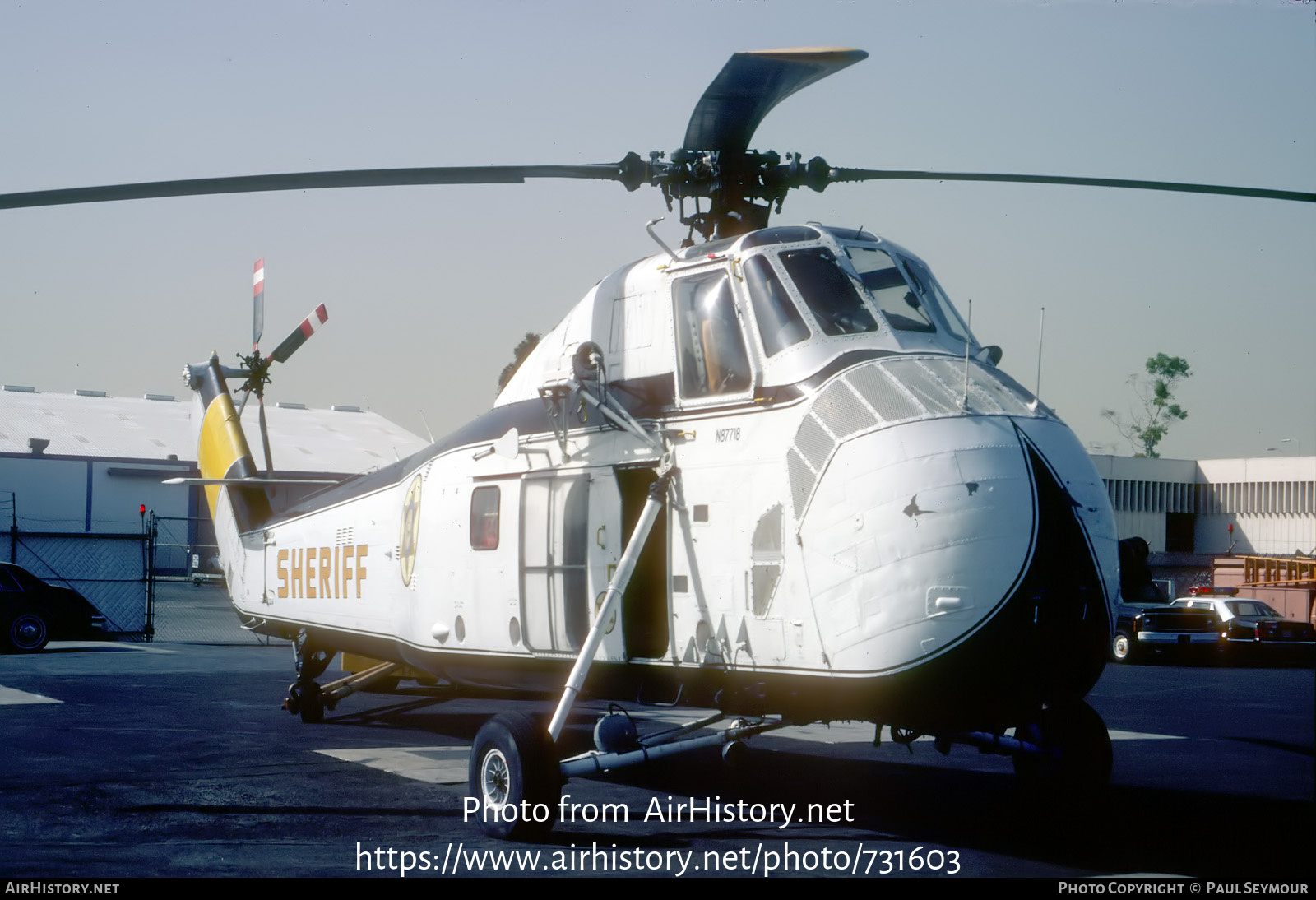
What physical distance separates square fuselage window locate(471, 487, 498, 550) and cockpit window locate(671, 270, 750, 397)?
7.67 ft

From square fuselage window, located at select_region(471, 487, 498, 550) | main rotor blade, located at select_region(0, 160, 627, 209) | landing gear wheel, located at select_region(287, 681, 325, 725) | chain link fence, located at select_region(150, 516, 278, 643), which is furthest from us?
chain link fence, located at select_region(150, 516, 278, 643)

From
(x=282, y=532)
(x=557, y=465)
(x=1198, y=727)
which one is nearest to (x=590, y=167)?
(x=557, y=465)

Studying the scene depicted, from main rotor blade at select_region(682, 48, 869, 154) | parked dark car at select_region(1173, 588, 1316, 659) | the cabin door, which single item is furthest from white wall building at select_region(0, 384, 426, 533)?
main rotor blade at select_region(682, 48, 869, 154)

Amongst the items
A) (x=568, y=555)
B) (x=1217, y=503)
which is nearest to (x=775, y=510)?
(x=568, y=555)

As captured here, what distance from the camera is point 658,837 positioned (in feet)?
30.3

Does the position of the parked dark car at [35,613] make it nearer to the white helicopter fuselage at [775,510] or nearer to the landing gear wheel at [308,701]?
the landing gear wheel at [308,701]

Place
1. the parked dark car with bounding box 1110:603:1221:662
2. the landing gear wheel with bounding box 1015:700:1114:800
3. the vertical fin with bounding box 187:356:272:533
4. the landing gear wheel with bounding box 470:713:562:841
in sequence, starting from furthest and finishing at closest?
the parked dark car with bounding box 1110:603:1221:662 < the vertical fin with bounding box 187:356:272:533 < the landing gear wheel with bounding box 1015:700:1114:800 < the landing gear wheel with bounding box 470:713:562:841

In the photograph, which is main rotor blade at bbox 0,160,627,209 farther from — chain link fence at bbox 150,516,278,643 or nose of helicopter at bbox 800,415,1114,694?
chain link fence at bbox 150,516,278,643

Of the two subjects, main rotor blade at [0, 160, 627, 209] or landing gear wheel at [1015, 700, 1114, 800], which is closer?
main rotor blade at [0, 160, 627, 209]

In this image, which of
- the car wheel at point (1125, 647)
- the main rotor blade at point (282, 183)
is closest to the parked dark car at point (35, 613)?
the main rotor blade at point (282, 183)

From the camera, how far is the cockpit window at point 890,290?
935cm

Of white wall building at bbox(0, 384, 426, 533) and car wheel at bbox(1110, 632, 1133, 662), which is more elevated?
white wall building at bbox(0, 384, 426, 533)

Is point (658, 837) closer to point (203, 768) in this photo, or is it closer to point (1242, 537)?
point (203, 768)

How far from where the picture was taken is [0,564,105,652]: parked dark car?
25188 mm
